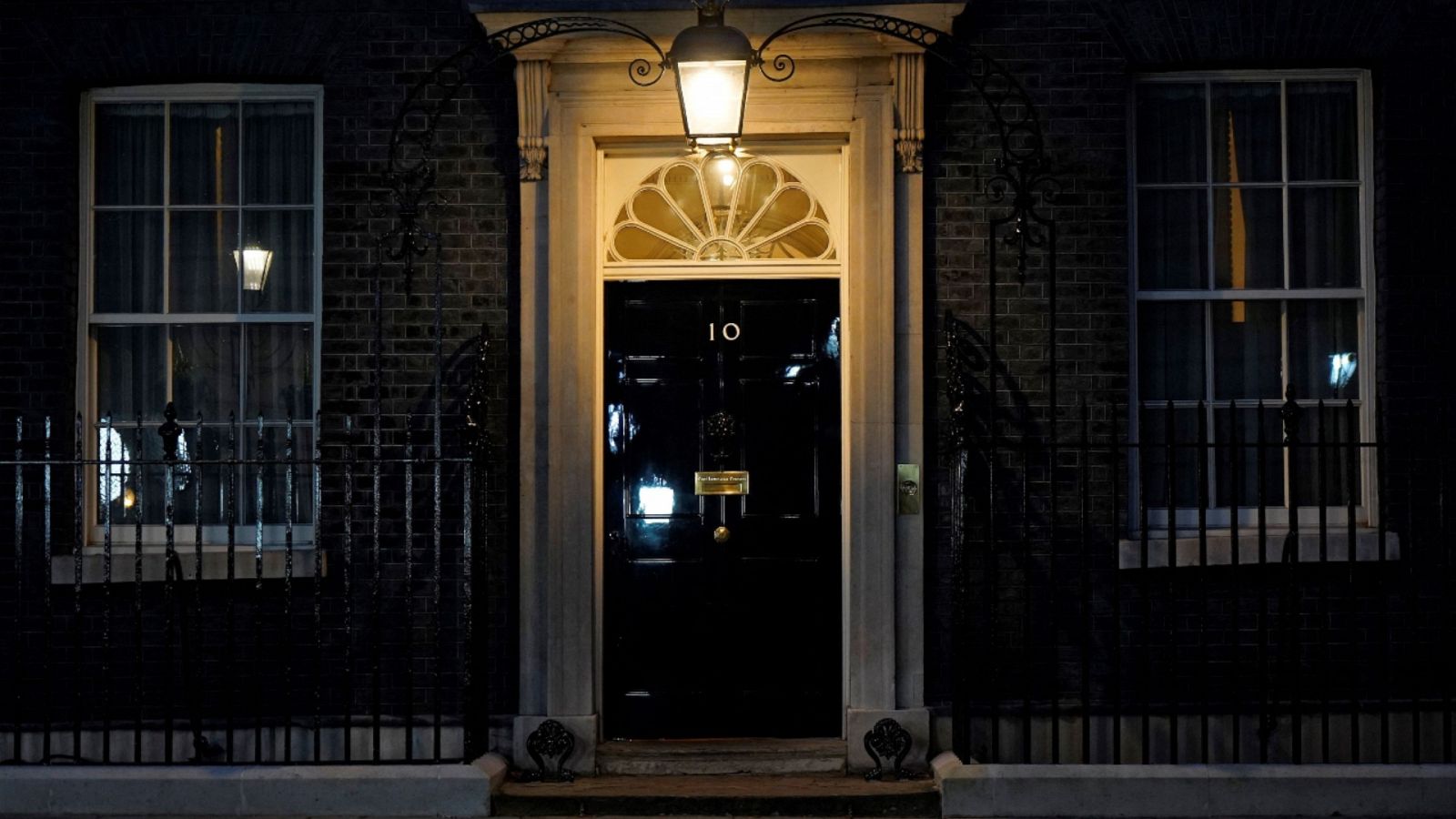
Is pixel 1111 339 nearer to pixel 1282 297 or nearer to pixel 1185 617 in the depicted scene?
pixel 1282 297

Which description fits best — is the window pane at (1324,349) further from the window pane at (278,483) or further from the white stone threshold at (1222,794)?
the window pane at (278,483)

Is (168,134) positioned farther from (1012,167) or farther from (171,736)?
(1012,167)

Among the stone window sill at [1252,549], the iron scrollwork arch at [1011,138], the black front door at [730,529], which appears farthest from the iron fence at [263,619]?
the stone window sill at [1252,549]

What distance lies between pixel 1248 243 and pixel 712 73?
3177 millimetres

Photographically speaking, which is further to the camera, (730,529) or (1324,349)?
(1324,349)

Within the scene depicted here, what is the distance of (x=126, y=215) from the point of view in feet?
24.9

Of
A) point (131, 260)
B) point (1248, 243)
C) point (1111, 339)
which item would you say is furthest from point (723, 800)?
point (131, 260)

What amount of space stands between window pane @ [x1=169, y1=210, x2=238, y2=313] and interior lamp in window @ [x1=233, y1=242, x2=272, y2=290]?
4cm

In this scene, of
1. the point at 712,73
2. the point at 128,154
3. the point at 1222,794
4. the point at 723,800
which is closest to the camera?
the point at 712,73

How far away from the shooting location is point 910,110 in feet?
23.5

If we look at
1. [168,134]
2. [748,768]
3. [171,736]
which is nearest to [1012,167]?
[748,768]

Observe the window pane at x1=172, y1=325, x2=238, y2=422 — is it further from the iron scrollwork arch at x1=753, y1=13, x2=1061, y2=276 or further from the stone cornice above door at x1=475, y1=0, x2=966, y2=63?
the iron scrollwork arch at x1=753, y1=13, x2=1061, y2=276

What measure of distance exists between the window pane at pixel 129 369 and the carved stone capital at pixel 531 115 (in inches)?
87.4

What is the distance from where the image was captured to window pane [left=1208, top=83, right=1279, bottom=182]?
7.52 m
